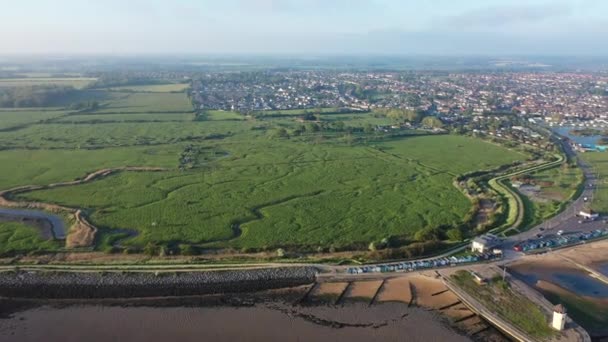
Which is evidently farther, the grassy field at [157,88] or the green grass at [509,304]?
the grassy field at [157,88]


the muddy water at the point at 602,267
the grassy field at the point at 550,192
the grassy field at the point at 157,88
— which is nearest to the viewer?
the muddy water at the point at 602,267

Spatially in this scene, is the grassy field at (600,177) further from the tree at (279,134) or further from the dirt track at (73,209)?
the tree at (279,134)

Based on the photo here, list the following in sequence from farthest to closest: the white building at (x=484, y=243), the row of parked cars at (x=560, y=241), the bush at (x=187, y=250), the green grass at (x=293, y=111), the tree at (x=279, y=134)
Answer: the green grass at (x=293, y=111), the tree at (x=279, y=134), the row of parked cars at (x=560, y=241), the white building at (x=484, y=243), the bush at (x=187, y=250)

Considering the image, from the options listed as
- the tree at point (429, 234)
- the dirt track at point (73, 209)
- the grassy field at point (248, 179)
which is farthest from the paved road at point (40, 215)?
the tree at point (429, 234)

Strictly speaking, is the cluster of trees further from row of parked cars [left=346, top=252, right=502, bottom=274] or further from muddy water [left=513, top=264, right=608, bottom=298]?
muddy water [left=513, top=264, right=608, bottom=298]

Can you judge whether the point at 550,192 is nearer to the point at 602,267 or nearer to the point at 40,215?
the point at 602,267

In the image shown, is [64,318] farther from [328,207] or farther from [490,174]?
[490,174]

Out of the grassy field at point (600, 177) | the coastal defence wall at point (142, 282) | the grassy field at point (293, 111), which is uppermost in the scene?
the grassy field at point (293, 111)

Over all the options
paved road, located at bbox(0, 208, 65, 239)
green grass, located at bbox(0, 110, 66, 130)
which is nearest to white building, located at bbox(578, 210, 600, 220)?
paved road, located at bbox(0, 208, 65, 239)
